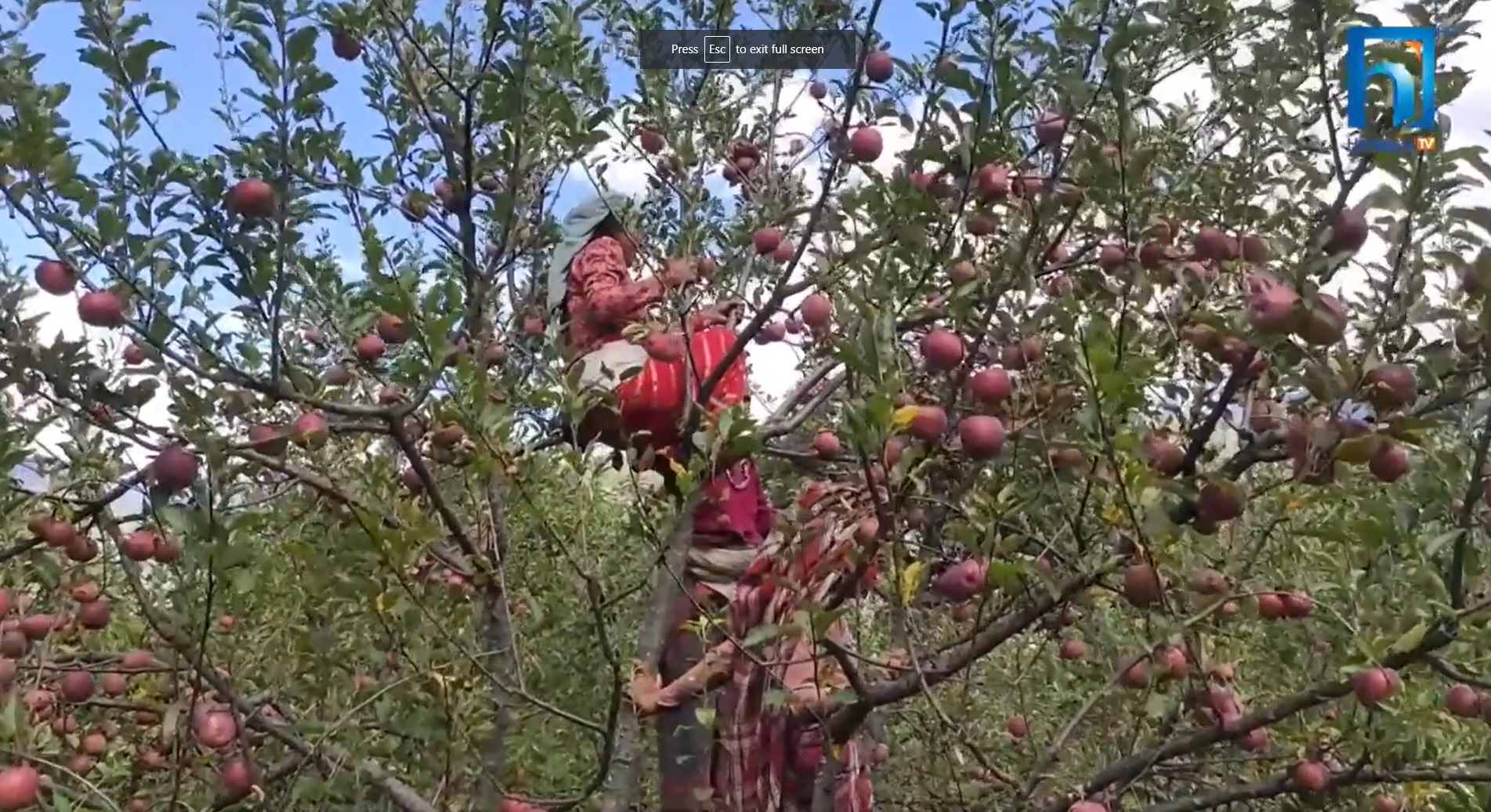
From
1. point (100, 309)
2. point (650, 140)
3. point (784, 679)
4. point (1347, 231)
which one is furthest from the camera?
point (650, 140)

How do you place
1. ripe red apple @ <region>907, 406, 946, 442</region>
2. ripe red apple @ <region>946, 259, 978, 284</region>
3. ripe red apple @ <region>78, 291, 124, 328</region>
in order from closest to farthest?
1. ripe red apple @ <region>907, 406, 946, 442</region>
2. ripe red apple @ <region>78, 291, 124, 328</region>
3. ripe red apple @ <region>946, 259, 978, 284</region>

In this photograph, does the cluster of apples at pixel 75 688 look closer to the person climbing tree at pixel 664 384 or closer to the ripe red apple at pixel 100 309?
the ripe red apple at pixel 100 309

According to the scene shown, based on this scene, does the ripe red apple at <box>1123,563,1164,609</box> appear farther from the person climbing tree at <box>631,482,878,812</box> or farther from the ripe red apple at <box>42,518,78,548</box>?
the ripe red apple at <box>42,518,78,548</box>

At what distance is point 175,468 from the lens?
1638mm

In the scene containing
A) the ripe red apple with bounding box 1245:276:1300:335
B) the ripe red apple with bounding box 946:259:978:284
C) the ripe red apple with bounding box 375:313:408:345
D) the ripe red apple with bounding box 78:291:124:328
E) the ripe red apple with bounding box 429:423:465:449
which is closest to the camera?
the ripe red apple with bounding box 1245:276:1300:335

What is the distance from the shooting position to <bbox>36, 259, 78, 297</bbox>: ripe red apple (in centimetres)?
173

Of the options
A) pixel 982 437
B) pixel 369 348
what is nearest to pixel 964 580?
pixel 982 437

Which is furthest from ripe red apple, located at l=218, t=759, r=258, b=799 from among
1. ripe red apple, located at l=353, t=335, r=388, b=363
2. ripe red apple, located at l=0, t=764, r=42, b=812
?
ripe red apple, located at l=353, t=335, r=388, b=363

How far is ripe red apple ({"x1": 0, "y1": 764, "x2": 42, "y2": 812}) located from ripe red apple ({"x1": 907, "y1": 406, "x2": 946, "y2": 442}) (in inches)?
44.0

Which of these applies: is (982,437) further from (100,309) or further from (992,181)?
(100,309)

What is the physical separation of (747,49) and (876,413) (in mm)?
1682

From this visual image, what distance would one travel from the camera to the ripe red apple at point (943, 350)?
180 cm

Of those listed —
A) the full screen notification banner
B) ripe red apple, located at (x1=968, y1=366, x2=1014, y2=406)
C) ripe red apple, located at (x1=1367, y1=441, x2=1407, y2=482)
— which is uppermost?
the full screen notification banner

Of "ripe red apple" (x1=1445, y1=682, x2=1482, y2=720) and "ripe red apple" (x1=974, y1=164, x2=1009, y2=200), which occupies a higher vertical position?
"ripe red apple" (x1=974, y1=164, x2=1009, y2=200)
